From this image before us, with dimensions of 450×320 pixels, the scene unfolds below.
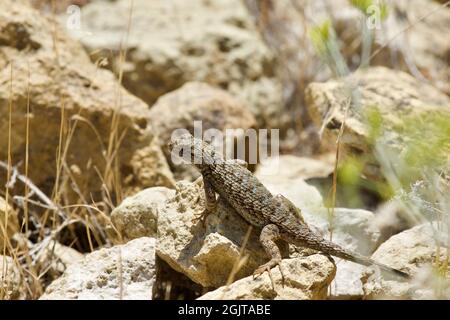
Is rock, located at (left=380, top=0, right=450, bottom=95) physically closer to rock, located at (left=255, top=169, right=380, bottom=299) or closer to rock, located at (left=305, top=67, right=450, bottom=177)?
rock, located at (left=305, top=67, right=450, bottom=177)

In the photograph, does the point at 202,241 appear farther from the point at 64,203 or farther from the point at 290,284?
the point at 64,203

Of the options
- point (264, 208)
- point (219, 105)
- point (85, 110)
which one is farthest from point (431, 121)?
point (85, 110)

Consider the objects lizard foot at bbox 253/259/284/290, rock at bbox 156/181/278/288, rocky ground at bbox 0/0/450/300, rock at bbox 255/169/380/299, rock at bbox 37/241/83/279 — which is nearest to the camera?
lizard foot at bbox 253/259/284/290

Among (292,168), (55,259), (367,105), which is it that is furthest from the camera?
(292,168)

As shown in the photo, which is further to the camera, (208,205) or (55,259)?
(55,259)

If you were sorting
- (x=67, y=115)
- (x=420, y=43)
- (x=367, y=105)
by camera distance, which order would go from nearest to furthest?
(x=367, y=105)
(x=67, y=115)
(x=420, y=43)

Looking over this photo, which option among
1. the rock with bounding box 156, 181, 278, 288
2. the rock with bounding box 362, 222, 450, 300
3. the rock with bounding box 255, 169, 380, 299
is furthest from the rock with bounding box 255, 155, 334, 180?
the rock with bounding box 156, 181, 278, 288

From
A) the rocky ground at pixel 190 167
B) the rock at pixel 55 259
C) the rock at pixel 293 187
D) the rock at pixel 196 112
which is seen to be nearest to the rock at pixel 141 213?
the rocky ground at pixel 190 167

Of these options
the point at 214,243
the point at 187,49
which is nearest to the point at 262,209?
the point at 214,243
